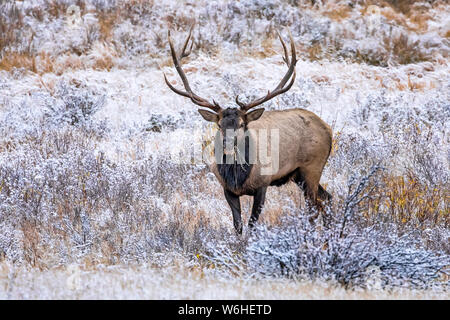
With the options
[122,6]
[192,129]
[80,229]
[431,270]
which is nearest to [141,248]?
[80,229]

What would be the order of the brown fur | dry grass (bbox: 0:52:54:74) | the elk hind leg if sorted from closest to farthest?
the brown fur < the elk hind leg < dry grass (bbox: 0:52:54:74)

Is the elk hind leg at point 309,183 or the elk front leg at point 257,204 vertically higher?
the elk front leg at point 257,204

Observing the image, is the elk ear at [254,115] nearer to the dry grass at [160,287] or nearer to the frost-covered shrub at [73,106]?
the dry grass at [160,287]

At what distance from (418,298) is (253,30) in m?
11.4

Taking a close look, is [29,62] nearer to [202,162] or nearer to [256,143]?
[202,162]

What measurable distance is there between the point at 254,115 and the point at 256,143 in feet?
1.10

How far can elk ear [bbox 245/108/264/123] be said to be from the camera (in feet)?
21.1

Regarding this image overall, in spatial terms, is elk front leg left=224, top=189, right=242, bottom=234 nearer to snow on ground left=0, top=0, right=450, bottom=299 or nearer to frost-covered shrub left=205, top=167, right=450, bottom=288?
snow on ground left=0, top=0, right=450, bottom=299

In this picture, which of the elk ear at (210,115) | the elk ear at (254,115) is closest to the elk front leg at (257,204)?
the elk ear at (254,115)

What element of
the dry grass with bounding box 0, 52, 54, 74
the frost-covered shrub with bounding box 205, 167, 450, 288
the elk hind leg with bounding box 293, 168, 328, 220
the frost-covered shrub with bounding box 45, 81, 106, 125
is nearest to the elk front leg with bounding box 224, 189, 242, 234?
the elk hind leg with bounding box 293, 168, 328, 220

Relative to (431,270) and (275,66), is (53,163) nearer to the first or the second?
(431,270)

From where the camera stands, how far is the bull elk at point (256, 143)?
20.9 feet

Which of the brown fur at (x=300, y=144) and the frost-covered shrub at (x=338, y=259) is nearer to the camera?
the frost-covered shrub at (x=338, y=259)

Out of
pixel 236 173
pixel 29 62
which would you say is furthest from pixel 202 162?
pixel 29 62
